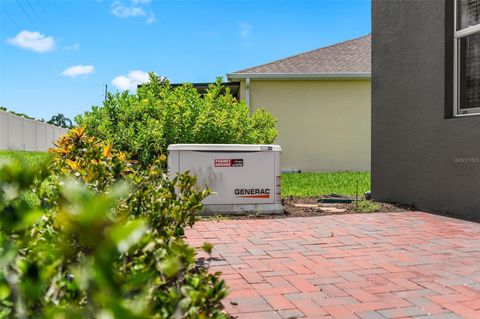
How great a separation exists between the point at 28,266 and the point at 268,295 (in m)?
2.42

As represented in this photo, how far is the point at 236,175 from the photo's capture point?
6.86m

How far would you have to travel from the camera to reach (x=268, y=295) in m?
3.29

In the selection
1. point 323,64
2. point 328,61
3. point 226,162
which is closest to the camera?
point 226,162

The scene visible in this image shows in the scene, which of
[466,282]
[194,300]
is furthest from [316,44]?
[194,300]

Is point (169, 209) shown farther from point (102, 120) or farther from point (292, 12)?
point (292, 12)

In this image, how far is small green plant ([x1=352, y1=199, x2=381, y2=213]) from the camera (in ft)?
23.9

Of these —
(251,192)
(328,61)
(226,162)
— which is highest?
(328,61)

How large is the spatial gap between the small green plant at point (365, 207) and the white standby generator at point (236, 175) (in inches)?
51.3

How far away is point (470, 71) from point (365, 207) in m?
2.43

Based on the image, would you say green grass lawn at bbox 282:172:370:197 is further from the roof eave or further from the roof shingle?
the roof shingle

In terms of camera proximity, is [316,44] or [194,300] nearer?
[194,300]

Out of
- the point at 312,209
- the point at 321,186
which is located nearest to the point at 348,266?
the point at 312,209

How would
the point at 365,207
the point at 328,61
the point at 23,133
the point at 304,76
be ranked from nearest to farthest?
1. the point at 365,207
2. the point at 304,76
3. the point at 328,61
4. the point at 23,133

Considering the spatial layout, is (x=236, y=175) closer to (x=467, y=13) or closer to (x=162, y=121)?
(x=162, y=121)
